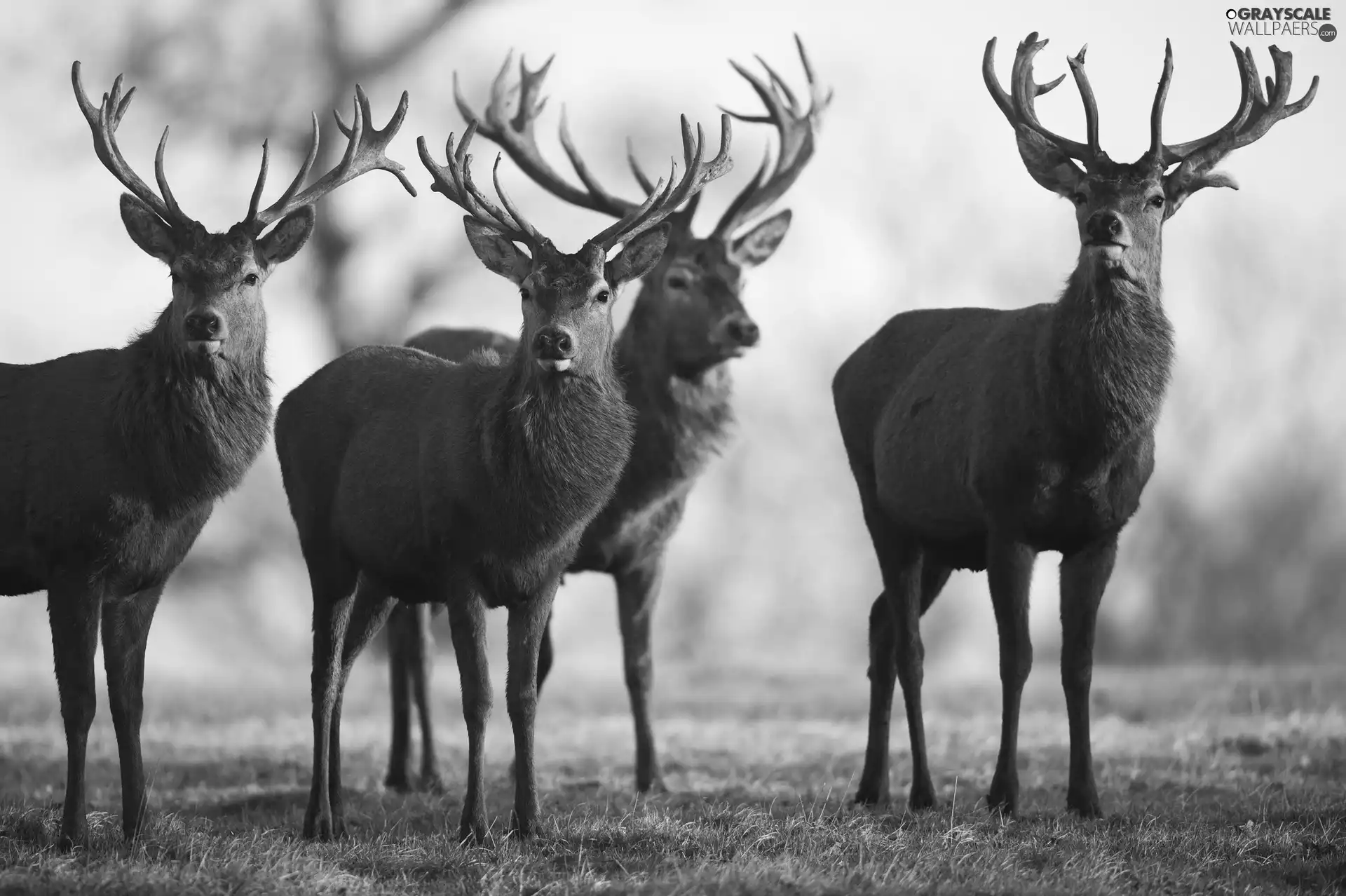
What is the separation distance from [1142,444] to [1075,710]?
4.37ft

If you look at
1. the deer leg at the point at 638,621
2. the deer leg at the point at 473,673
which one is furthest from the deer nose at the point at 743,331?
the deer leg at the point at 473,673

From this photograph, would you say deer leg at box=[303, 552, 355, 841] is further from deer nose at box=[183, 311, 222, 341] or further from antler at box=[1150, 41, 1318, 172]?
antler at box=[1150, 41, 1318, 172]

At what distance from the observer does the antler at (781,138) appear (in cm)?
1206

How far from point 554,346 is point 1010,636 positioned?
2.60 metres

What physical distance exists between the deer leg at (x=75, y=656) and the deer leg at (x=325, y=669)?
1062 mm

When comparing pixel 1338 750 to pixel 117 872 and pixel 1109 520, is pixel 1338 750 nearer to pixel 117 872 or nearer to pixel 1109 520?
pixel 1109 520

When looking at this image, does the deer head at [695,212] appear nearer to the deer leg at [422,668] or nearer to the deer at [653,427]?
the deer at [653,427]

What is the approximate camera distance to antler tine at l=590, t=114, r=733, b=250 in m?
8.23

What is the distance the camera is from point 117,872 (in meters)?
6.37

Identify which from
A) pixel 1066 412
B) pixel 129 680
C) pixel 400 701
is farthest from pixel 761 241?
pixel 129 680

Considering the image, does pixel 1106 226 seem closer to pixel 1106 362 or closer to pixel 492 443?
pixel 1106 362

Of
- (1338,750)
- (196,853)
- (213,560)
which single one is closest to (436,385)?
(196,853)

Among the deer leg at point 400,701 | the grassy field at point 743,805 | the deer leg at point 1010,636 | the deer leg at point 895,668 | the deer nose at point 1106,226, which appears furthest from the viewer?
the deer leg at point 400,701

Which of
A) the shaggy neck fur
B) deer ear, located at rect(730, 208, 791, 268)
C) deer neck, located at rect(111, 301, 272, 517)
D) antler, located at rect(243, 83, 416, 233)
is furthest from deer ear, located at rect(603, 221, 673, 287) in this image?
deer ear, located at rect(730, 208, 791, 268)
